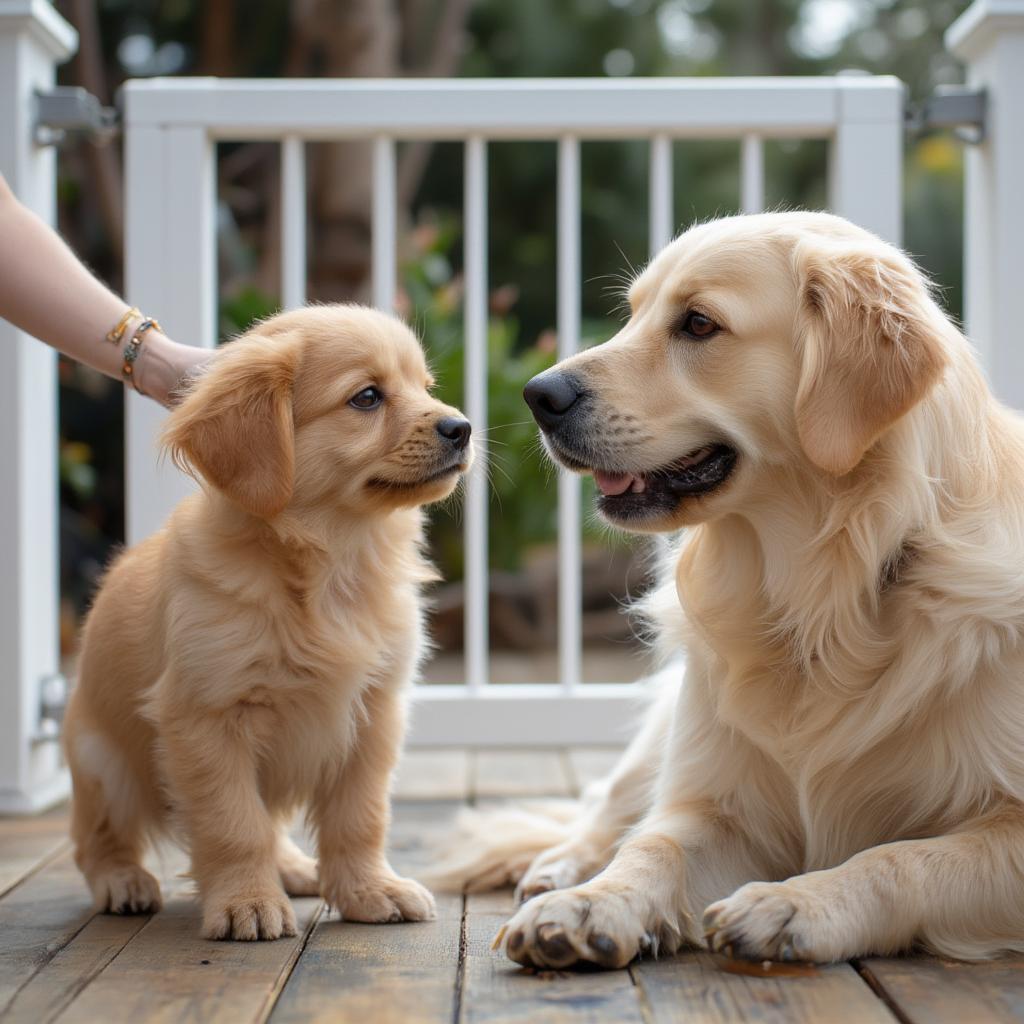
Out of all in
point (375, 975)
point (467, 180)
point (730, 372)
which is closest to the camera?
point (375, 975)

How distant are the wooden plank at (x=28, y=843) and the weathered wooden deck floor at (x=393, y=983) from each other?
28 centimetres

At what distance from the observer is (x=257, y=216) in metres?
9.07

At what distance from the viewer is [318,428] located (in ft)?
6.56

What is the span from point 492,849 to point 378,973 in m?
0.63

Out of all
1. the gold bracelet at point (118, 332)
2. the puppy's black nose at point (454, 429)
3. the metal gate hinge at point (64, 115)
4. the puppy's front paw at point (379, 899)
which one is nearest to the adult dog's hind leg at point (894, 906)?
the puppy's front paw at point (379, 899)

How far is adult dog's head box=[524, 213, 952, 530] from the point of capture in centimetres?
178

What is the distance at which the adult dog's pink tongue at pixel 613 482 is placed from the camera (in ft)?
6.25

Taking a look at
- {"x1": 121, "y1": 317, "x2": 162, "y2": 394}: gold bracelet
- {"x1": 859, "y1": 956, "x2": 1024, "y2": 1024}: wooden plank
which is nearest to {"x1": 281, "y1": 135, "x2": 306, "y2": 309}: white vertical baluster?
{"x1": 121, "y1": 317, "x2": 162, "y2": 394}: gold bracelet

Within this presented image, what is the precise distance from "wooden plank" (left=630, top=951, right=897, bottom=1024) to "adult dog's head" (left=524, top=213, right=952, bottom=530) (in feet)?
1.94

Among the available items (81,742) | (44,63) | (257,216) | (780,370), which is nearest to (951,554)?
(780,370)

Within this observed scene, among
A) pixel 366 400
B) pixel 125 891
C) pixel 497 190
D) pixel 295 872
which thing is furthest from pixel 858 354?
pixel 497 190

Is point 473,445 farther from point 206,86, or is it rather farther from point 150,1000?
point 206,86

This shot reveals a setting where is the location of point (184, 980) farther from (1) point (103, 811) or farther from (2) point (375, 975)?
(1) point (103, 811)

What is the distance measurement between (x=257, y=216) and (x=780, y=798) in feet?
25.6
